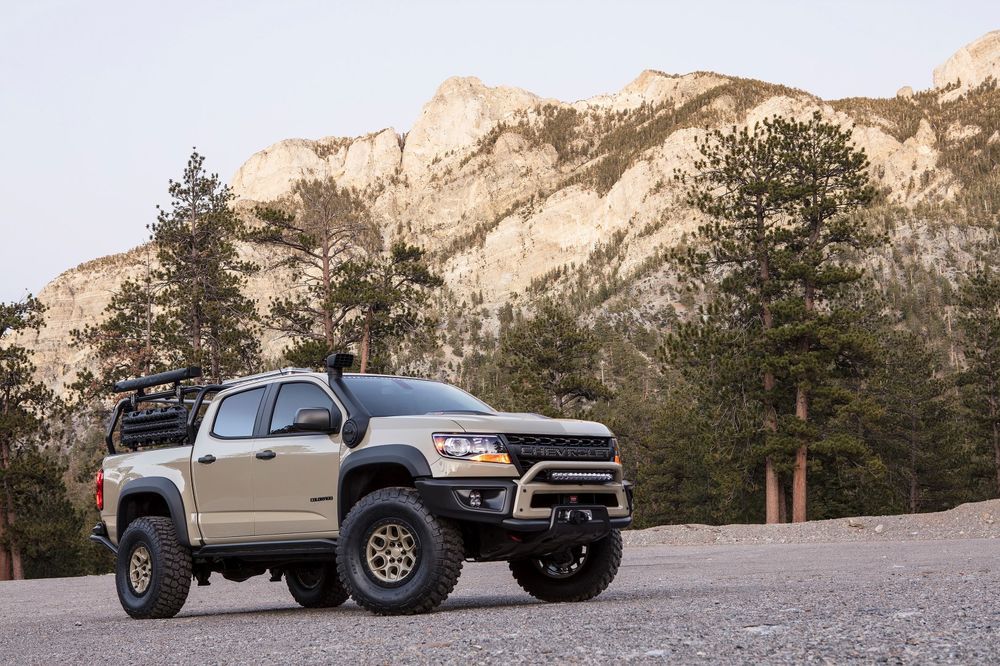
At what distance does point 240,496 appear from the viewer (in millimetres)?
9609

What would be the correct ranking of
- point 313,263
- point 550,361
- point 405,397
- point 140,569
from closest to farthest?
point 405,397 < point 140,569 < point 313,263 < point 550,361

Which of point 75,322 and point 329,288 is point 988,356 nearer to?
point 329,288

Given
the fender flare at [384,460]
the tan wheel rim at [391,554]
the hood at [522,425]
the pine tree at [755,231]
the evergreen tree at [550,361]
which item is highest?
the pine tree at [755,231]

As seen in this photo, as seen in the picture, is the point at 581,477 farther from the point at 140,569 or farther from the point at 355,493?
the point at 140,569

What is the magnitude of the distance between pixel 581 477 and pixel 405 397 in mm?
1853

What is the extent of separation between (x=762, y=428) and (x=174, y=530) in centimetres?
3558

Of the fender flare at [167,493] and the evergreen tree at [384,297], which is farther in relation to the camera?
the evergreen tree at [384,297]

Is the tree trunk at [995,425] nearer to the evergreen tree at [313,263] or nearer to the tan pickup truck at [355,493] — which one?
the evergreen tree at [313,263]

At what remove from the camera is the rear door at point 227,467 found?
9.59 meters

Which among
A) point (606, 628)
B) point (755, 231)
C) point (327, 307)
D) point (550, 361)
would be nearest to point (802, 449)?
point (755, 231)

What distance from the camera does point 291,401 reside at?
963 centimetres

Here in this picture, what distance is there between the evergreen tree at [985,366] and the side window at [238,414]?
195 feet

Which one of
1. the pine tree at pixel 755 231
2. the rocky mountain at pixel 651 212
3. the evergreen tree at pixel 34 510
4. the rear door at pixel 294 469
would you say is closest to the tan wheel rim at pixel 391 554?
the rear door at pixel 294 469

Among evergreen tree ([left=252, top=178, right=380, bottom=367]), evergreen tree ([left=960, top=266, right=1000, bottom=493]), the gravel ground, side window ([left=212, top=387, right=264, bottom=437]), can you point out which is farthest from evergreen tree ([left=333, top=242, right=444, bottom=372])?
evergreen tree ([left=960, top=266, right=1000, bottom=493])
